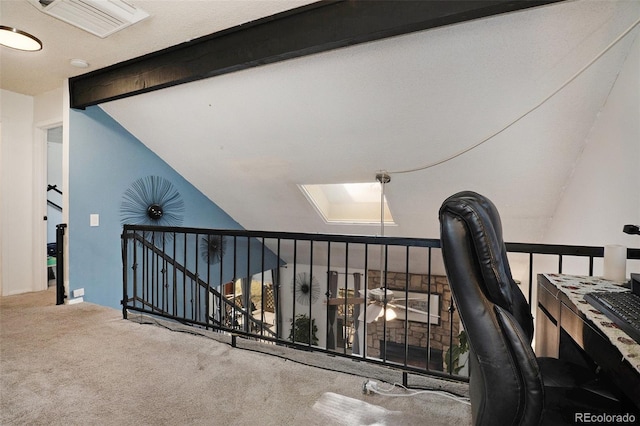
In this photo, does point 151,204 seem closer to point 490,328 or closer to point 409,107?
point 409,107

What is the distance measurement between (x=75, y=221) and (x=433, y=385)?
373cm

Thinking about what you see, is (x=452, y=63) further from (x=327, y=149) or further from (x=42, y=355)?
(x=42, y=355)

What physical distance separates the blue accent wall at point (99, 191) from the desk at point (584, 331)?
4147mm

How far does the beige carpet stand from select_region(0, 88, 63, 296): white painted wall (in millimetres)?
1568

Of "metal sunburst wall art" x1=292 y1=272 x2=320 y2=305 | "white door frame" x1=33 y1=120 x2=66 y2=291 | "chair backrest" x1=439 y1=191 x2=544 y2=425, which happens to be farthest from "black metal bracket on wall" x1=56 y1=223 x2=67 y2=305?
"metal sunburst wall art" x1=292 y1=272 x2=320 y2=305

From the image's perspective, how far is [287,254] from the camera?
280 inches

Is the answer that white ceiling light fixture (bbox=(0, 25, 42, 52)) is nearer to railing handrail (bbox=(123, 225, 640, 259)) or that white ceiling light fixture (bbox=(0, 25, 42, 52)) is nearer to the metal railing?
railing handrail (bbox=(123, 225, 640, 259))

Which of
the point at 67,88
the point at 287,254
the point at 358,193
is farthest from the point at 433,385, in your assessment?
the point at 287,254

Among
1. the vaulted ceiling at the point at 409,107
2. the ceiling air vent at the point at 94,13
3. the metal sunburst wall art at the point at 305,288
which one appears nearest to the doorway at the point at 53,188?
the vaulted ceiling at the point at 409,107

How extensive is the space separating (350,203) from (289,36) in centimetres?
320

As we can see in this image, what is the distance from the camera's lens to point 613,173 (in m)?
2.17

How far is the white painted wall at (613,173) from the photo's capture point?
1.90 metres

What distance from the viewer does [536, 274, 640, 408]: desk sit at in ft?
2.59

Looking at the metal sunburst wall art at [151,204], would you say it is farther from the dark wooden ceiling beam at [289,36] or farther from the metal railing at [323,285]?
the dark wooden ceiling beam at [289,36]
